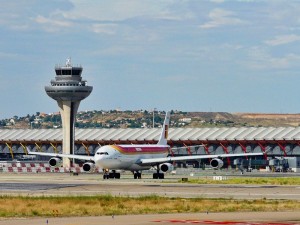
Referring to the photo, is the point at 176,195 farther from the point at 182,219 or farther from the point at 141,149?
the point at 141,149

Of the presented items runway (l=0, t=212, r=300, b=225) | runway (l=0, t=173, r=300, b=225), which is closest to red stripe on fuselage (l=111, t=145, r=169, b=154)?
runway (l=0, t=173, r=300, b=225)

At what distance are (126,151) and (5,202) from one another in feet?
179

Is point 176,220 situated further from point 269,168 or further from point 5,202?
point 269,168

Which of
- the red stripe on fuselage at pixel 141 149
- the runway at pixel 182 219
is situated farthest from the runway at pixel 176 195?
the red stripe on fuselage at pixel 141 149

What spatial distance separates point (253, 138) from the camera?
199750mm

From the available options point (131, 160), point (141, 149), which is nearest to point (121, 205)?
point (131, 160)

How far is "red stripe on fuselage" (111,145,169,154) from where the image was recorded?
4600 inches

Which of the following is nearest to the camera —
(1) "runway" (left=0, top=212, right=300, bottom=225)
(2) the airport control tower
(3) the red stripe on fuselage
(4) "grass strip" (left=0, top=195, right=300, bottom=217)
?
(1) "runway" (left=0, top=212, right=300, bottom=225)

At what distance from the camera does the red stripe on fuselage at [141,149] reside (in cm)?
11684

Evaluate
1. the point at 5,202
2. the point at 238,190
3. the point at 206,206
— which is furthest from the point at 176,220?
the point at 238,190

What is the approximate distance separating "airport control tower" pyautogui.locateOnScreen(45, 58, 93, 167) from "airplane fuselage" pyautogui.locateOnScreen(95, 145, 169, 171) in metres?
69.8

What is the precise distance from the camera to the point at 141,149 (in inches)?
4791

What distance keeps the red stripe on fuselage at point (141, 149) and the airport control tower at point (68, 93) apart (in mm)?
64108

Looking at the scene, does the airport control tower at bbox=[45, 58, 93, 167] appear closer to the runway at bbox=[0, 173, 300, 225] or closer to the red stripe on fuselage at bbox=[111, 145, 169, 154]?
the red stripe on fuselage at bbox=[111, 145, 169, 154]
